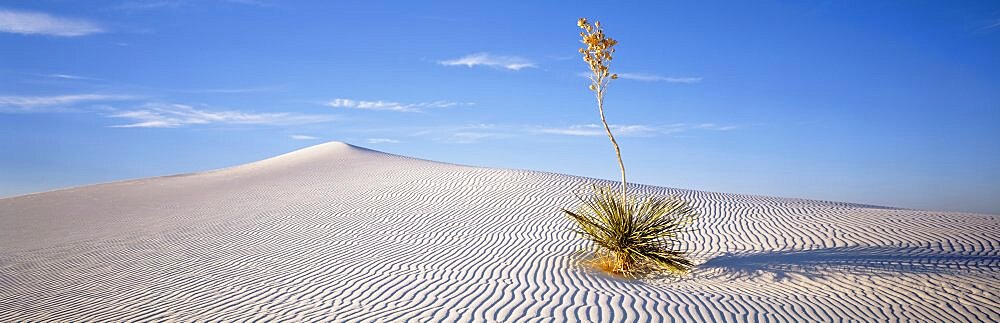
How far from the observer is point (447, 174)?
2344 centimetres

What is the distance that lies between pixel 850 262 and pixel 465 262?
19.7ft

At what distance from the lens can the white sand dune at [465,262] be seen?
742 centimetres

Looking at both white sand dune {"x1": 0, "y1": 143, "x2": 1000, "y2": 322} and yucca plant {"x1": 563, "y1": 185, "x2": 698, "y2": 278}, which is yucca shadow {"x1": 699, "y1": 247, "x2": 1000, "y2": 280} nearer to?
white sand dune {"x1": 0, "y1": 143, "x2": 1000, "y2": 322}

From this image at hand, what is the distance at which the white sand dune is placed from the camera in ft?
24.3

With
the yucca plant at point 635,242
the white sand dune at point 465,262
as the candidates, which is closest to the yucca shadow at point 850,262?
the white sand dune at point 465,262

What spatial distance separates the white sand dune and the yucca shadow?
4 centimetres

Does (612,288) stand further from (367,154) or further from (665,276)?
(367,154)

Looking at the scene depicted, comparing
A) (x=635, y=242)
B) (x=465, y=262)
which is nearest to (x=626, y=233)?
(x=635, y=242)

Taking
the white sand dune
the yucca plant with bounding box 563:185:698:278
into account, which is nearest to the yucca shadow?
the white sand dune

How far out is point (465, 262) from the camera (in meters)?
10.6

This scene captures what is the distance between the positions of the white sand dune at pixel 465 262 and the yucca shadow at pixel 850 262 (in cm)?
4

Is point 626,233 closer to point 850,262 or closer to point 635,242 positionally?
point 635,242

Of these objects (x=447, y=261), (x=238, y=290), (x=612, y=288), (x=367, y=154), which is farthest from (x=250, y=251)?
(x=367, y=154)

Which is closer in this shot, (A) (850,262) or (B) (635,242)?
(A) (850,262)
